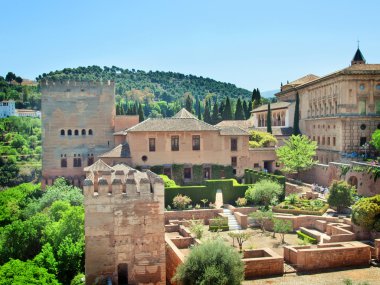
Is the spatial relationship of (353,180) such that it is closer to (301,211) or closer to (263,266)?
(301,211)

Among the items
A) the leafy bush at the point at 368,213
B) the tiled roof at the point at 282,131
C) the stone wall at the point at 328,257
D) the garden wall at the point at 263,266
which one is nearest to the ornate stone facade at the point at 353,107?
the tiled roof at the point at 282,131

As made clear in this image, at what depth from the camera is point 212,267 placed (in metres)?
13.6

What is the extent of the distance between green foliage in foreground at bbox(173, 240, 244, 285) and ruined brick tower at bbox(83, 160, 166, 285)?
1.41m

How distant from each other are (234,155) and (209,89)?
162 meters

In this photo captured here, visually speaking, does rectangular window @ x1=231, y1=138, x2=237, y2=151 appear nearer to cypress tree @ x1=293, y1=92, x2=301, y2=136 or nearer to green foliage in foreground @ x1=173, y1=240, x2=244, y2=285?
cypress tree @ x1=293, y1=92, x2=301, y2=136

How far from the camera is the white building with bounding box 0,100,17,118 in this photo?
12531 cm

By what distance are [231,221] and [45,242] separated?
38.1 feet

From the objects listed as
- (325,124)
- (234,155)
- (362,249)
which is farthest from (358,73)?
(362,249)

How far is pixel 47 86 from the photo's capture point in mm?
40531

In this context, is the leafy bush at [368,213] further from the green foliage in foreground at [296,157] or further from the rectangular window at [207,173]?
the rectangular window at [207,173]

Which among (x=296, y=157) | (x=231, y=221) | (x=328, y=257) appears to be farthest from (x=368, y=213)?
(x=296, y=157)

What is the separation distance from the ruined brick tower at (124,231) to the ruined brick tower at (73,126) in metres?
26.8

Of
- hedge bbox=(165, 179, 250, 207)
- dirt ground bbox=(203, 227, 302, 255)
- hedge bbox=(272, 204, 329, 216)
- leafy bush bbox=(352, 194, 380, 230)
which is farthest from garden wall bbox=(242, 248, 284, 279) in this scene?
hedge bbox=(165, 179, 250, 207)

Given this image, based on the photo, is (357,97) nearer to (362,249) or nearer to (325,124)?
(325,124)
